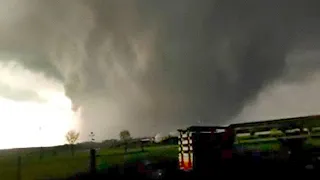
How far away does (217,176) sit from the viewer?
1642 centimetres

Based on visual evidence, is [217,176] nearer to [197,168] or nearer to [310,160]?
[197,168]

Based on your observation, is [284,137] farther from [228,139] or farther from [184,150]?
[184,150]

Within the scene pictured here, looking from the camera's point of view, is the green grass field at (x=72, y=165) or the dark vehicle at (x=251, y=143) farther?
the green grass field at (x=72, y=165)

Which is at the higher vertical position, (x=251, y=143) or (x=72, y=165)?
(x=251, y=143)

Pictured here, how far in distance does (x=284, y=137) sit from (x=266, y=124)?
35.2 inches

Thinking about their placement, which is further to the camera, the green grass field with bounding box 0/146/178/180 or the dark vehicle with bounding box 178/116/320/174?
the green grass field with bounding box 0/146/178/180

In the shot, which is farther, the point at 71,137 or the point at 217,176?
the point at 71,137

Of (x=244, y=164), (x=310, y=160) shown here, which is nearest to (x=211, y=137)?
(x=244, y=164)

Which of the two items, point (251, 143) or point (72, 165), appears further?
point (72, 165)

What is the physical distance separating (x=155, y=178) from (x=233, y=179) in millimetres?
3467

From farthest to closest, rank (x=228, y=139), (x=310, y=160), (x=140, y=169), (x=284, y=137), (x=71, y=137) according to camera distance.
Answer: (x=71, y=137) → (x=140, y=169) → (x=228, y=139) → (x=284, y=137) → (x=310, y=160)

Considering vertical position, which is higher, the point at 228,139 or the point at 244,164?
the point at 228,139

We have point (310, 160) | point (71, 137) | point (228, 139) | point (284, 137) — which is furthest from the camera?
point (71, 137)

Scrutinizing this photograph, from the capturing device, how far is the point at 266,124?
1620 cm
